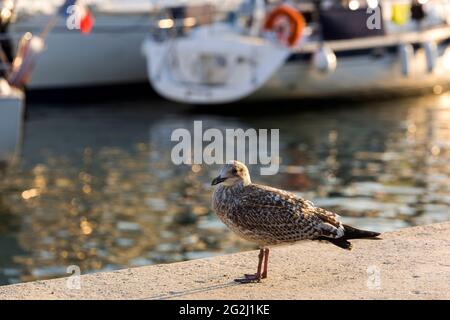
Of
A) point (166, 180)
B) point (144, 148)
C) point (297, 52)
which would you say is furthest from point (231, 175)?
point (297, 52)

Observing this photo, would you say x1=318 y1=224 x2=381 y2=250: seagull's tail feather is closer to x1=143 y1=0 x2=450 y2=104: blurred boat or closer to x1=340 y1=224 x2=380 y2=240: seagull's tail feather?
x1=340 y1=224 x2=380 y2=240: seagull's tail feather

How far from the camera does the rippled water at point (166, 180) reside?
13.2 m

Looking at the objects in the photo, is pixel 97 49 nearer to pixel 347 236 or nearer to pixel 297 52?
pixel 297 52

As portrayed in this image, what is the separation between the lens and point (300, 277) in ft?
24.5

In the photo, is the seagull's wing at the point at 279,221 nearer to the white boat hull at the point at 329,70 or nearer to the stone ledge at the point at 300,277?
the stone ledge at the point at 300,277

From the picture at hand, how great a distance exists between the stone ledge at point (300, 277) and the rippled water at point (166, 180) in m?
4.34

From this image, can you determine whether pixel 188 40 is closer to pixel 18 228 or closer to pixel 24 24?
pixel 24 24

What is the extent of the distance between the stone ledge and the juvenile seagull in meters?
0.23

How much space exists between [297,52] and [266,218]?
18.9m

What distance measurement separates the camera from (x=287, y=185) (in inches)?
662

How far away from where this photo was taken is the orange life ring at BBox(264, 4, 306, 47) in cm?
2527

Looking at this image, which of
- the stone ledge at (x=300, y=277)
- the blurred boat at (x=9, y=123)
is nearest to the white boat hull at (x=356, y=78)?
the blurred boat at (x=9, y=123)
